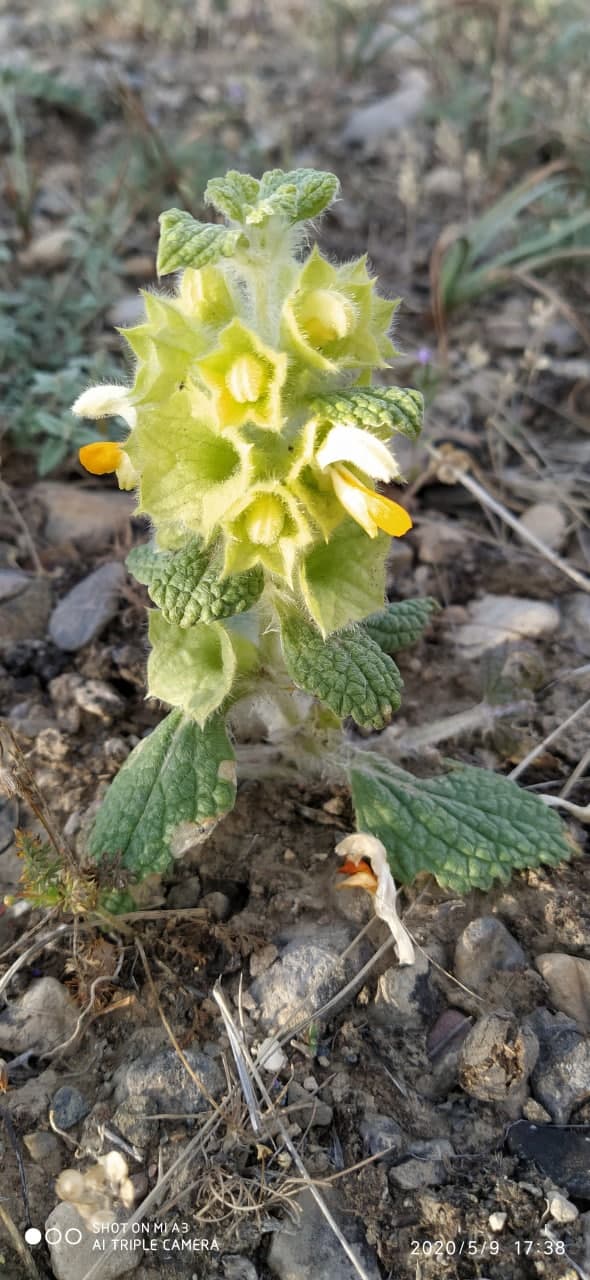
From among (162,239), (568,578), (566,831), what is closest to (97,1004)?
(566,831)

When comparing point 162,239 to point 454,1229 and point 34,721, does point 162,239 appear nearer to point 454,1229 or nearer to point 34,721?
point 34,721

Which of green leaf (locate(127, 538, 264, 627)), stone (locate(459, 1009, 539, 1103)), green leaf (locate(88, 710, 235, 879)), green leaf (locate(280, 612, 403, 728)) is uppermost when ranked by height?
green leaf (locate(127, 538, 264, 627))

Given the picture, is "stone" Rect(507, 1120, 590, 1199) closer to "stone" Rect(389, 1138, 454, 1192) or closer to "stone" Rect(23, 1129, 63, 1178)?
"stone" Rect(389, 1138, 454, 1192)

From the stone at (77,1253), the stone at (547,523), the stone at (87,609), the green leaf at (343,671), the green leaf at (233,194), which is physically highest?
the green leaf at (233,194)

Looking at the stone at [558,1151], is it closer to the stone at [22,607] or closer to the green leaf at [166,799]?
the green leaf at [166,799]

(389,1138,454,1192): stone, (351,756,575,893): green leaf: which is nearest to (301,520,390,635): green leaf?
(351,756,575,893): green leaf

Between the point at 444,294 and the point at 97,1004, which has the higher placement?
the point at 444,294

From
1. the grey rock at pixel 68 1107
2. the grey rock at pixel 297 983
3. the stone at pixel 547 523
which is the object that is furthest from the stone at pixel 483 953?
the stone at pixel 547 523
